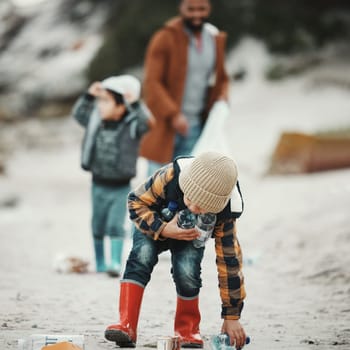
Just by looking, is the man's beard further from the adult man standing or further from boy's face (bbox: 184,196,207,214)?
boy's face (bbox: 184,196,207,214)

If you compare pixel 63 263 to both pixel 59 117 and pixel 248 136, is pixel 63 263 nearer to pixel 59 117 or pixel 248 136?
pixel 248 136

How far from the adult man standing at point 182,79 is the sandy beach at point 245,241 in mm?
801

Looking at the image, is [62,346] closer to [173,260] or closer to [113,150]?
[173,260]

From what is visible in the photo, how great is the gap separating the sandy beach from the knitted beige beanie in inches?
24.9

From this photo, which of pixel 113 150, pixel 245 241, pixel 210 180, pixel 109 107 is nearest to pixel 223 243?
pixel 210 180

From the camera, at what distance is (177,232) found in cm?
347

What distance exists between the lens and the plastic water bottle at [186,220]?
3.48 m

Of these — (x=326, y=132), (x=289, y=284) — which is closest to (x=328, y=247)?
(x=289, y=284)

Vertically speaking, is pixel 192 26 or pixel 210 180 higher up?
→ pixel 210 180

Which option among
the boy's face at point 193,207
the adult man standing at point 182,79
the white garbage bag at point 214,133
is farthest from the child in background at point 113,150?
the boy's face at point 193,207

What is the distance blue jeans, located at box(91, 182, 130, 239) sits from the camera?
550cm

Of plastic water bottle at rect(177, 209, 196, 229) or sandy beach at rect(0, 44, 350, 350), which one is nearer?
plastic water bottle at rect(177, 209, 196, 229)

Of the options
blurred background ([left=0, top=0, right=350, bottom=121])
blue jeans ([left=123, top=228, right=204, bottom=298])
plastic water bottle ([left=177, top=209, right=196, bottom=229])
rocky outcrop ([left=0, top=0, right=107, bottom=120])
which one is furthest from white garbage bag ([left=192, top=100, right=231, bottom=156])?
rocky outcrop ([left=0, top=0, right=107, bottom=120])

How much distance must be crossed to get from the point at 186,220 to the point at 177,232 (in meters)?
0.06
